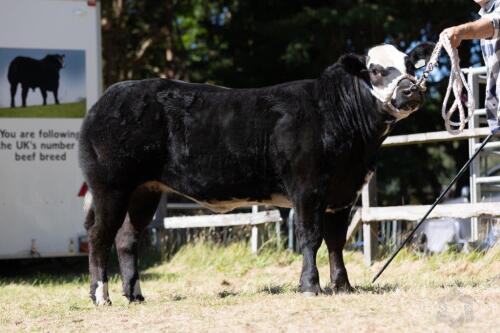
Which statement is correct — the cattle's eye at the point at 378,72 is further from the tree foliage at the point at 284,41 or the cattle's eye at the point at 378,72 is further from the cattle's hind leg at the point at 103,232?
the tree foliage at the point at 284,41

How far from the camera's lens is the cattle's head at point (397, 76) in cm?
735

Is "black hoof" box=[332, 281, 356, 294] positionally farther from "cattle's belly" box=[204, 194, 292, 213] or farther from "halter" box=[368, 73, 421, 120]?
"halter" box=[368, 73, 421, 120]

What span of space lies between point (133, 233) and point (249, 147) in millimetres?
1548

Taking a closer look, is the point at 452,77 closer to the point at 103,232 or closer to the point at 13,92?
the point at 103,232

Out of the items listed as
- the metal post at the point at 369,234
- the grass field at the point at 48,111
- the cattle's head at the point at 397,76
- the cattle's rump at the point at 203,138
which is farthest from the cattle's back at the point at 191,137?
Result: the metal post at the point at 369,234

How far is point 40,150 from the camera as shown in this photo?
11.8 metres

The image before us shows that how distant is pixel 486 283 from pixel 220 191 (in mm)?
2494

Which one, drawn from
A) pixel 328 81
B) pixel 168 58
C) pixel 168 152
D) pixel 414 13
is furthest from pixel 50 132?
pixel 414 13

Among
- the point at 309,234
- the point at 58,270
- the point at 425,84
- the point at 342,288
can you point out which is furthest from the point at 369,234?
the point at 58,270

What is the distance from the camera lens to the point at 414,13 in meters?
18.3

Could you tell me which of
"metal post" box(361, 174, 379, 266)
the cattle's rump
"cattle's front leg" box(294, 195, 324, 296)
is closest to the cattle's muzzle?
the cattle's rump

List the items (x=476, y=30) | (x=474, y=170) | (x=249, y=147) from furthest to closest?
1. (x=474, y=170)
2. (x=249, y=147)
3. (x=476, y=30)

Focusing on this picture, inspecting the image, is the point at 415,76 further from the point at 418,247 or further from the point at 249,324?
the point at 418,247

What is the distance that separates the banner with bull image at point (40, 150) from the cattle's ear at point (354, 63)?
515 cm
